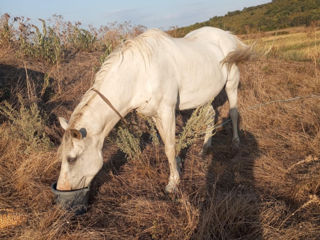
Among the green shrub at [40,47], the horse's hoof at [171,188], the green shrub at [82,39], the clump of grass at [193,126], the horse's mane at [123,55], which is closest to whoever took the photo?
the horse's mane at [123,55]

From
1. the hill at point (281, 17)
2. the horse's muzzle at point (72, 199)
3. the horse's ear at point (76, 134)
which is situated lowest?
the horse's muzzle at point (72, 199)

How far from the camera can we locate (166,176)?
302 cm

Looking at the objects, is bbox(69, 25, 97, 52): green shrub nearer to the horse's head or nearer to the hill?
the horse's head

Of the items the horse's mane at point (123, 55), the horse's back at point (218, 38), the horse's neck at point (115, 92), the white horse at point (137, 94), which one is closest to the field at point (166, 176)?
the white horse at point (137, 94)

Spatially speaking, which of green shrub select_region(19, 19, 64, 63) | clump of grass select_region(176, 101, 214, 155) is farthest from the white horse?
green shrub select_region(19, 19, 64, 63)

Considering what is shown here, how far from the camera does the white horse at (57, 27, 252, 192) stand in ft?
7.40

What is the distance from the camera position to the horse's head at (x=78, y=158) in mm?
2189

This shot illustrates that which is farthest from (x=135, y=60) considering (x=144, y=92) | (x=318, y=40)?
(x=318, y=40)

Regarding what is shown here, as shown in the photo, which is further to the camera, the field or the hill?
the hill

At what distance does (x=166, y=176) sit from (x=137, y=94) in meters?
1.14

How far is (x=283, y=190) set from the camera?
2557 millimetres

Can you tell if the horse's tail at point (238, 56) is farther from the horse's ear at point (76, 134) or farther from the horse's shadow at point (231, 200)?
the horse's ear at point (76, 134)

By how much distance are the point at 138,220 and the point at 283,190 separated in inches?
62.3

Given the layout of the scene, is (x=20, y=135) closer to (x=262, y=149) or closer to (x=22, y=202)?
(x=22, y=202)
